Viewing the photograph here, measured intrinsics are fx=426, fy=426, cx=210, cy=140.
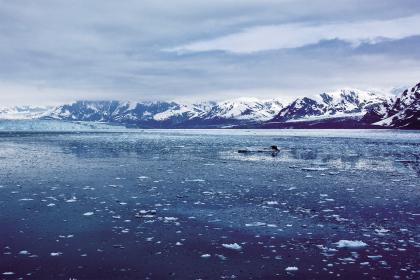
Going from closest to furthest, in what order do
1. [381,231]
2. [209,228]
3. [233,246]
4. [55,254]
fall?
1. [55,254]
2. [233,246]
3. [381,231]
4. [209,228]

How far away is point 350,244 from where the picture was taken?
1352 cm

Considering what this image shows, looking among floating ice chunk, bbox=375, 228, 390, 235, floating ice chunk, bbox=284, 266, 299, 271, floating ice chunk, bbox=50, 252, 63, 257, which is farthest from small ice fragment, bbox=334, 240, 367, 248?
floating ice chunk, bbox=50, 252, 63, 257

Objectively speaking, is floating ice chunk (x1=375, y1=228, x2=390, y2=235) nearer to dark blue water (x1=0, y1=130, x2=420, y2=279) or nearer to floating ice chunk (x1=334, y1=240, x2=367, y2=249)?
dark blue water (x1=0, y1=130, x2=420, y2=279)

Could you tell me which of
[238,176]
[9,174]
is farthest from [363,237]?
[9,174]

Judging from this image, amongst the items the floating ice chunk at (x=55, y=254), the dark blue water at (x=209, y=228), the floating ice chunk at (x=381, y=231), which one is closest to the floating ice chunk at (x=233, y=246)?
the dark blue water at (x=209, y=228)

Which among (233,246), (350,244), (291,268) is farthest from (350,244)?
(233,246)

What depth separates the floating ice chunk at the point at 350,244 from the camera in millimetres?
13414

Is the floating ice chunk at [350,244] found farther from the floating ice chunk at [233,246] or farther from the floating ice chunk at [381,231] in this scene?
the floating ice chunk at [233,246]

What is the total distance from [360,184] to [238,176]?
8.22 meters

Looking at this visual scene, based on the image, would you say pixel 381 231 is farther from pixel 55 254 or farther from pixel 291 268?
pixel 55 254

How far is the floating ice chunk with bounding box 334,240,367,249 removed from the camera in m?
13.4

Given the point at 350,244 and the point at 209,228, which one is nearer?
the point at 350,244

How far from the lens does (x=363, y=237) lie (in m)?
14.4

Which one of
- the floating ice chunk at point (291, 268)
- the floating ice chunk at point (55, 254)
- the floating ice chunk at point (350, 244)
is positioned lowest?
the floating ice chunk at point (291, 268)
